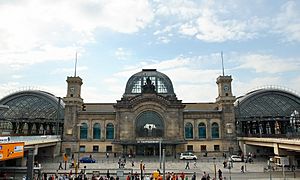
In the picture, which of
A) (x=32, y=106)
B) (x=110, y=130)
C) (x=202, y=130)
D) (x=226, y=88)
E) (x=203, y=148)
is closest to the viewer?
(x=203, y=148)

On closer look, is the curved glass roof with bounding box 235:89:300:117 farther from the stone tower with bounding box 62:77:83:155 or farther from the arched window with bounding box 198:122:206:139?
the stone tower with bounding box 62:77:83:155

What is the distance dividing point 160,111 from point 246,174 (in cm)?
3203

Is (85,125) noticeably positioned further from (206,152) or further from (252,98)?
(252,98)

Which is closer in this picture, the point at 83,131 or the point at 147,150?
the point at 147,150

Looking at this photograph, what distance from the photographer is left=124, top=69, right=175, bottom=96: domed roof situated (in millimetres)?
78750

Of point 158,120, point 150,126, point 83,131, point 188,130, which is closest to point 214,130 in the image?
point 188,130

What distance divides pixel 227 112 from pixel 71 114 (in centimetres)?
4180

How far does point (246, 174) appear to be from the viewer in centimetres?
4222

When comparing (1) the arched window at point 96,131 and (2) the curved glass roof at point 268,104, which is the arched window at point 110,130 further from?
(2) the curved glass roof at point 268,104

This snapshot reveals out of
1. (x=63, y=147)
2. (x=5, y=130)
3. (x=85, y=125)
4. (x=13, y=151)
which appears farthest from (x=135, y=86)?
(x=13, y=151)

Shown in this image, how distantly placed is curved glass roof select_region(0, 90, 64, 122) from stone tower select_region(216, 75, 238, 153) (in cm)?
4563

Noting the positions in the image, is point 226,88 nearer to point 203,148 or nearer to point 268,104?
point 268,104

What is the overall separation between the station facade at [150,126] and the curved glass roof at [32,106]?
923cm

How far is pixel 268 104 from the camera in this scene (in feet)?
262
